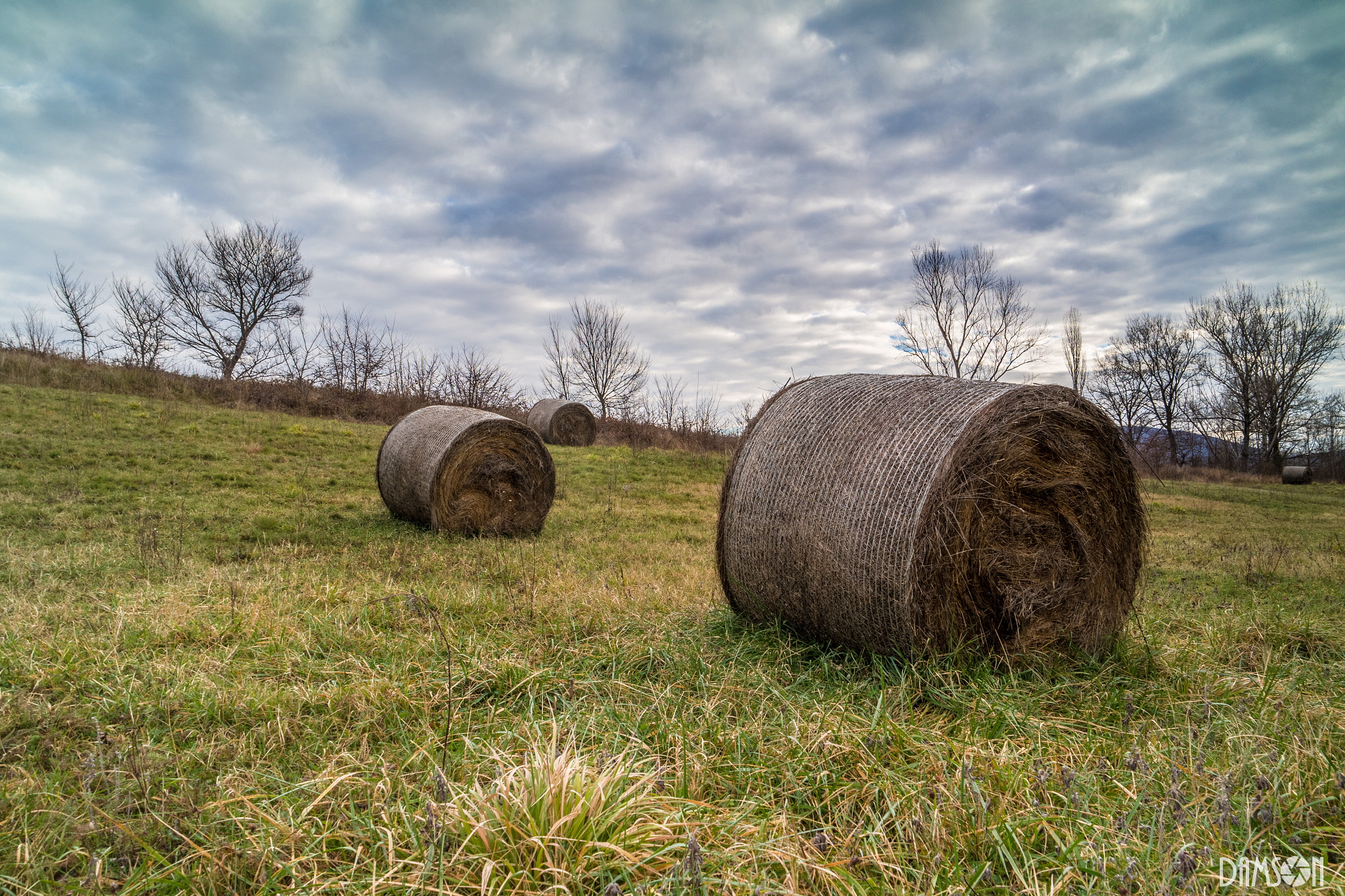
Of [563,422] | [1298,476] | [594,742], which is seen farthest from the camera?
[1298,476]

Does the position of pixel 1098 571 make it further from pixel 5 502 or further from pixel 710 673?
pixel 5 502

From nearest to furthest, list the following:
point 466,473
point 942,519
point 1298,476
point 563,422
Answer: point 942,519, point 466,473, point 563,422, point 1298,476

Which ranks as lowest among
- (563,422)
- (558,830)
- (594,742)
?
(594,742)

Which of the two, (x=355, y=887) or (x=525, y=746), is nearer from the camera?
(x=355, y=887)

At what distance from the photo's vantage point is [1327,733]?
2.85 metres

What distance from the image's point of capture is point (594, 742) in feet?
9.42

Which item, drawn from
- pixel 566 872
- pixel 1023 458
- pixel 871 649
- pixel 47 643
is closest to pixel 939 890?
pixel 566 872

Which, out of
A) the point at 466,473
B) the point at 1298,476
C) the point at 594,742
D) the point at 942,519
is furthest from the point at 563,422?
the point at 1298,476

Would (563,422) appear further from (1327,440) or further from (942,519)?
(1327,440)

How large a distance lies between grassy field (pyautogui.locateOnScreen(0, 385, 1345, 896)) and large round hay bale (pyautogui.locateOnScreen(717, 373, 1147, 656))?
281 mm

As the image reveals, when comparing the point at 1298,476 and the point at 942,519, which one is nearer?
the point at 942,519

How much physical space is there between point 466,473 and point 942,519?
6768 mm

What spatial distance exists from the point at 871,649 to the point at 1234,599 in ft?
17.6

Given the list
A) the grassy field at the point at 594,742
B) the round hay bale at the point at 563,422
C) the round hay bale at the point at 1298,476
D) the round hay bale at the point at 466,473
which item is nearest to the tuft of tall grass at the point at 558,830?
the grassy field at the point at 594,742
